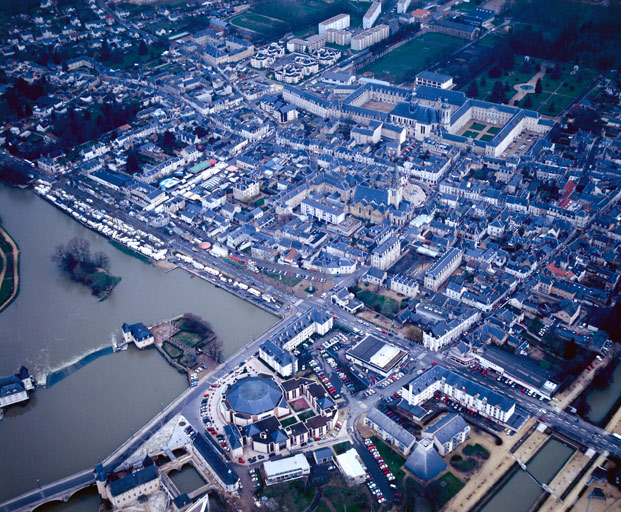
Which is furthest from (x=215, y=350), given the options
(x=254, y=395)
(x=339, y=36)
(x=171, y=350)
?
(x=339, y=36)

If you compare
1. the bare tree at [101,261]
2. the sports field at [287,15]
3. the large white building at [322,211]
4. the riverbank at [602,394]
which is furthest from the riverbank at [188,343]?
the sports field at [287,15]

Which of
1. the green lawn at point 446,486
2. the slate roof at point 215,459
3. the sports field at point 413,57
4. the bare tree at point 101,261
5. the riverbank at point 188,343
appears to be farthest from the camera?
the sports field at point 413,57

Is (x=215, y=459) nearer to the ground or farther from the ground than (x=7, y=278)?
farther from the ground

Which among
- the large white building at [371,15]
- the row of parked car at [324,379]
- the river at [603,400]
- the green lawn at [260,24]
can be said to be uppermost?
the large white building at [371,15]

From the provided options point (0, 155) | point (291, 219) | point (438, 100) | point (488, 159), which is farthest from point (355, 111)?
point (0, 155)

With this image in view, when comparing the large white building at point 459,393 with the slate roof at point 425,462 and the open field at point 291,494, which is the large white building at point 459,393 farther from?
the open field at point 291,494

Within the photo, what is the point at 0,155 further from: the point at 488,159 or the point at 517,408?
the point at 517,408

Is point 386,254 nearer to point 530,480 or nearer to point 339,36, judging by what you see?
point 530,480
